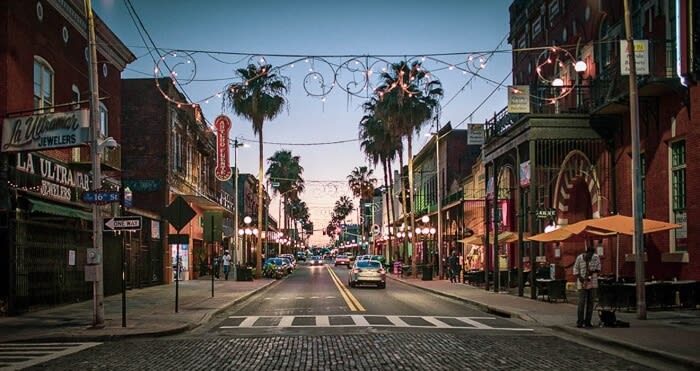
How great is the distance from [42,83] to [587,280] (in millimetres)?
16349

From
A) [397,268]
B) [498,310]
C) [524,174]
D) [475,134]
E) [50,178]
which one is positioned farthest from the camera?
[397,268]

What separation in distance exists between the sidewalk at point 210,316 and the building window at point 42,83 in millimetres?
6087

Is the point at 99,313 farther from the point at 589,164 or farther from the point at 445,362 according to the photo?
the point at 589,164

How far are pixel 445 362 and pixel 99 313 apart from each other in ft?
27.9

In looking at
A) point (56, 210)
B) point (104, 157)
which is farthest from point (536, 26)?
point (56, 210)

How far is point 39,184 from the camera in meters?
21.2

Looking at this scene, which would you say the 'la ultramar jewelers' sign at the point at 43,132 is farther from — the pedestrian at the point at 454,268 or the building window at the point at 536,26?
the pedestrian at the point at 454,268

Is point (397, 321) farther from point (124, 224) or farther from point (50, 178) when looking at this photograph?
point (50, 178)

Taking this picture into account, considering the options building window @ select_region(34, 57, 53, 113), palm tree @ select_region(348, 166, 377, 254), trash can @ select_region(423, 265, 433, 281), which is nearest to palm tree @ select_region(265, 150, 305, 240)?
palm tree @ select_region(348, 166, 377, 254)

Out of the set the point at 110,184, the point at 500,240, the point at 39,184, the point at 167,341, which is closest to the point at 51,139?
the point at 39,184

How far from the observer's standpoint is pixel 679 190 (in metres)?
22.3

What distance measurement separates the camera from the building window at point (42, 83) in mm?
22219

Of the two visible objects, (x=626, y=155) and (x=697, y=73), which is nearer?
(x=697, y=73)

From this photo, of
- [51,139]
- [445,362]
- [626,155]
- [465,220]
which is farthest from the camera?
[465,220]
